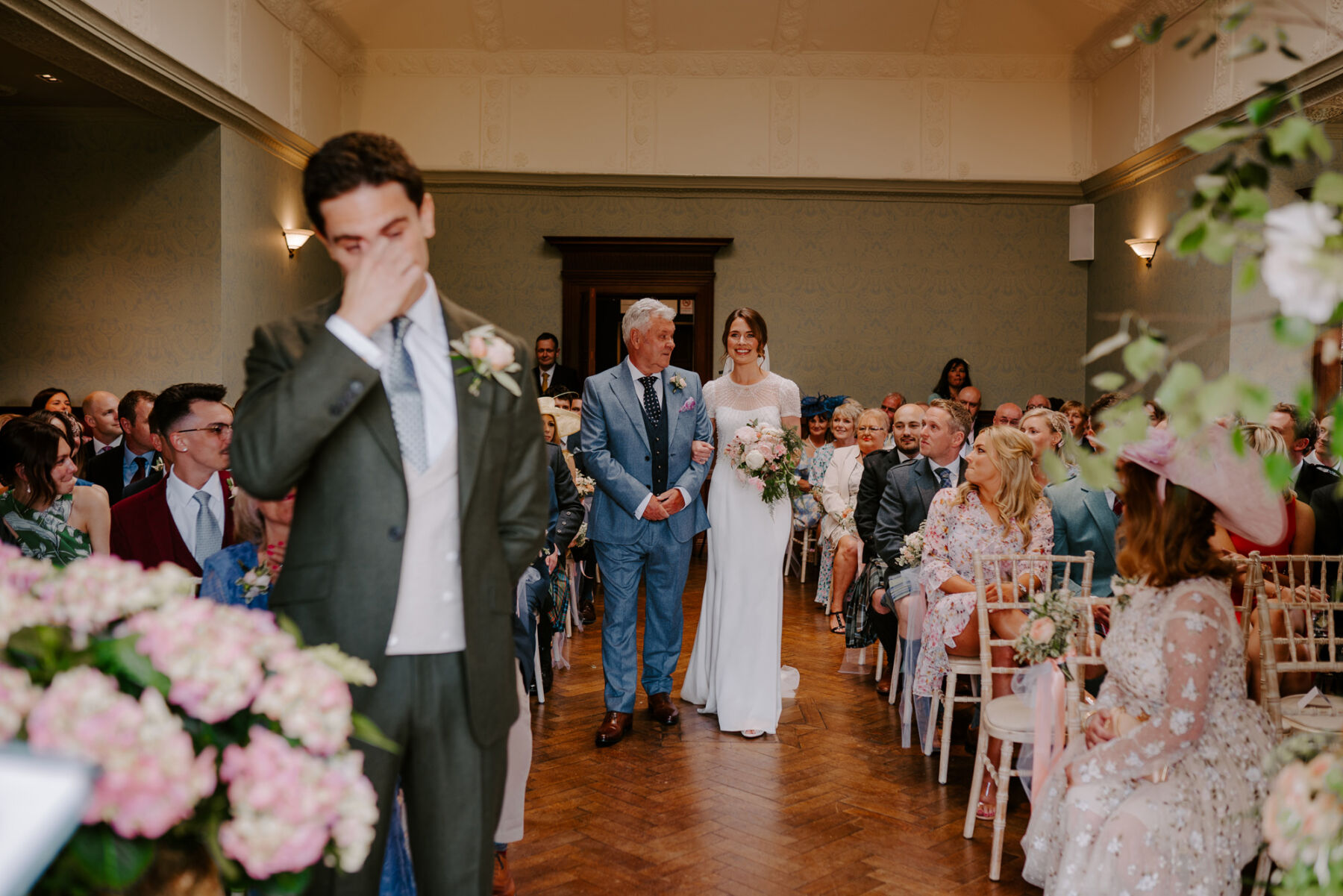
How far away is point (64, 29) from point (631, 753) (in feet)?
16.8

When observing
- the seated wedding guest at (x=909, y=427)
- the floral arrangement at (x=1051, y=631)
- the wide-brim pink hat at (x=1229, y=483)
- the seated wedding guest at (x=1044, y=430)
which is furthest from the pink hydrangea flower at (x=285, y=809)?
the seated wedding guest at (x=1044, y=430)

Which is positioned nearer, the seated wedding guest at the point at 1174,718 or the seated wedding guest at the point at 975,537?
the seated wedding guest at the point at 1174,718

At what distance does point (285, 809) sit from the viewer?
1.08 metres

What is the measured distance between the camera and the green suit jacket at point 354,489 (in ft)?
5.21

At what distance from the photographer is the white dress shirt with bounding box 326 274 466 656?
172 centimetres

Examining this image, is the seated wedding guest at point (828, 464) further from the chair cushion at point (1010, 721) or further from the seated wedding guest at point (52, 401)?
the seated wedding guest at point (52, 401)

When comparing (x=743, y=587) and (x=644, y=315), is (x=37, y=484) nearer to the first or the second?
(x=644, y=315)

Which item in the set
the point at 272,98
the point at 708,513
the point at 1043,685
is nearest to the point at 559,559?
the point at 708,513

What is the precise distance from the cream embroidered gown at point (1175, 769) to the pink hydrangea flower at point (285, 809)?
2117mm

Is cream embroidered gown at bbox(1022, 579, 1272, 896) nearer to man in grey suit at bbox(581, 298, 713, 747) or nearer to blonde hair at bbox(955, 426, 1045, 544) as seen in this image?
blonde hair at bbox(955, 426, 1045, 544)

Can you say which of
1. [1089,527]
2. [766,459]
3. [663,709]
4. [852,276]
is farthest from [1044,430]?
[852,276]

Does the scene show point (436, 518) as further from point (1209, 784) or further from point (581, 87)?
point (581, 87)

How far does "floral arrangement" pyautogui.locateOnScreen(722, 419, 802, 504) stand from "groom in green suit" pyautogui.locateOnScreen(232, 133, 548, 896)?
300 centimetres

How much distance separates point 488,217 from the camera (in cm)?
1113
